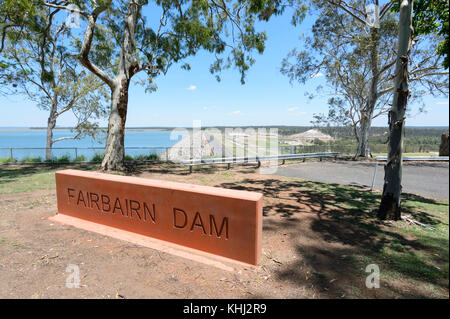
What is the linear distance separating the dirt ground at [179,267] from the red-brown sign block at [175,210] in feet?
1.12

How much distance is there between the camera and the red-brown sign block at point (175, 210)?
3320 millimetres

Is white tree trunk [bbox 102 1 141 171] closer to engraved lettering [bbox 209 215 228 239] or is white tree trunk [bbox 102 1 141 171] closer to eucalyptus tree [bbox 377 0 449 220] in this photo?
engraved lettering [bbox 209 215 228 239]

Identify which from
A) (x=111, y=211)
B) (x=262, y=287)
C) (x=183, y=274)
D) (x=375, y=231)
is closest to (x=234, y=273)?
(x=262, y=287)

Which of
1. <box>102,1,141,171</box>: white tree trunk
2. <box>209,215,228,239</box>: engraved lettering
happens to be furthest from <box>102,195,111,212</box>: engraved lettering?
<box>102,1,141,171</box>: white tree trunk

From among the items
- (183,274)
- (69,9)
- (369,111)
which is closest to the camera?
(183,274)

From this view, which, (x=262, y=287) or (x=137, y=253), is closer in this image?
(x=262, y=287)

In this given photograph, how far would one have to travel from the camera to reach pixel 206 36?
11023 millimetres

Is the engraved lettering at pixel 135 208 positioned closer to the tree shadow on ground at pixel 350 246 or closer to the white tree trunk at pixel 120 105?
the tree shadow on ground at pixel 350 246

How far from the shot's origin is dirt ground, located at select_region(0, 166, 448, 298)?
9.39ft

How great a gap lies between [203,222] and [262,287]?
4.04 ft

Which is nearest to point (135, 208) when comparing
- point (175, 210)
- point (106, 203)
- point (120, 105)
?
point (106, 203)
